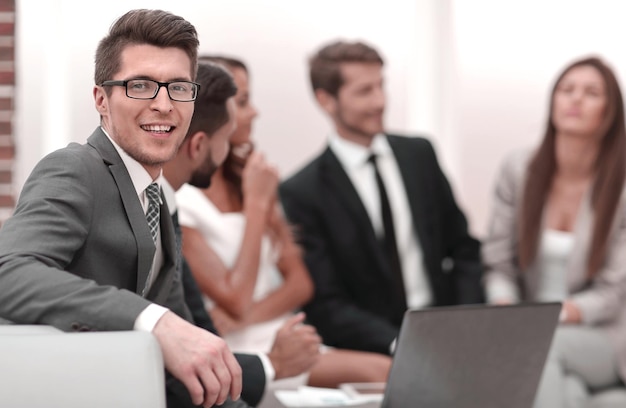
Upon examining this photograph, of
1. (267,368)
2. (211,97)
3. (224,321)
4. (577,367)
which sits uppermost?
(211,97)

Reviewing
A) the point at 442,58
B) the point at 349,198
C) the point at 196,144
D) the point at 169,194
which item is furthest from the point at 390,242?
the point at 169,194

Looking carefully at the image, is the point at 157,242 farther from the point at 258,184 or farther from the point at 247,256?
the point at 258,184

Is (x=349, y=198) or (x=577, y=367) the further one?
(x=349, y=198)

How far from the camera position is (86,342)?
4.48 feet

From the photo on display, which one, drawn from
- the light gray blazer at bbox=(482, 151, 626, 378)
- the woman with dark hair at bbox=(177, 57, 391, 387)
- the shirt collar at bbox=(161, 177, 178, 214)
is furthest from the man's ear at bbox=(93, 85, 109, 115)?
the light gray blazer at bbox=(482, 151, 626, 378)

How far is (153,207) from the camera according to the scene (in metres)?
1.66

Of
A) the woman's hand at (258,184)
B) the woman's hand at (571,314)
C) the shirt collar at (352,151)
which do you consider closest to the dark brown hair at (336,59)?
the shirt collar at (352,151)

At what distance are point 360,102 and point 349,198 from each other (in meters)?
0.42

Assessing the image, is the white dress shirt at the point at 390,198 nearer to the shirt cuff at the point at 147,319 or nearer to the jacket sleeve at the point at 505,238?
the jacket sleeve at the point at 505,238

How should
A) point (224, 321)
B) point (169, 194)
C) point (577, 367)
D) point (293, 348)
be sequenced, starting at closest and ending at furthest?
point (169, 194), point (293, 348), point (224, 321), point (577, 367)

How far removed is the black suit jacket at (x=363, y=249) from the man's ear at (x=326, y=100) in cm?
23

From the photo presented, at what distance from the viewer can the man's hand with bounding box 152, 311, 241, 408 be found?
1.39 metres

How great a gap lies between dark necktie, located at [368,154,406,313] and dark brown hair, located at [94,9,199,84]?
86.4 inches

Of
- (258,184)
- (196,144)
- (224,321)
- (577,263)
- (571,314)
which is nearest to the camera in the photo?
(196,144)
